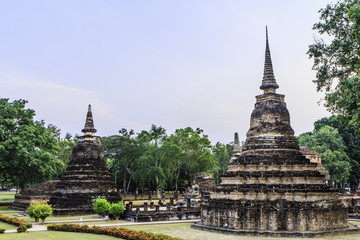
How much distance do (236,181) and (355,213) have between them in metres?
14.4

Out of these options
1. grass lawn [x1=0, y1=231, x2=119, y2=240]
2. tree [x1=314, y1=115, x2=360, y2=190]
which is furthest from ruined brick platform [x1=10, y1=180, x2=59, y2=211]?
tree [x1=314, y1=115, x2=360, y2=190]

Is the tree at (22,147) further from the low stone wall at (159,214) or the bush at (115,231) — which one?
the bush at (115,231)

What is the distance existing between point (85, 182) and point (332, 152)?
38.7 meters

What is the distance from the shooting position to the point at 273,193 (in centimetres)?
1906

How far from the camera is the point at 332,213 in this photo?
18656 millimetres

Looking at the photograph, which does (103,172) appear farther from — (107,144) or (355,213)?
(107,144)

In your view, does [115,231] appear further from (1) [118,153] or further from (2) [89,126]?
(1) [118,153]

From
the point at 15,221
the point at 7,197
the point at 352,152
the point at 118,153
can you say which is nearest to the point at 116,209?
the point at 15,221

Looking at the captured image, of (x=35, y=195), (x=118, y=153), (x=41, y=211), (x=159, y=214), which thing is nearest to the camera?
(x=41, y=211)

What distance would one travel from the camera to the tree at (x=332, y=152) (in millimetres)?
52594

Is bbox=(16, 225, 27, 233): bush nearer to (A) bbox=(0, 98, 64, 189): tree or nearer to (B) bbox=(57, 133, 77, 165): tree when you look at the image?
(A) bbox=(0, 98, 64, 189): tree

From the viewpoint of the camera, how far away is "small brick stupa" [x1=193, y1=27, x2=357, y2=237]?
59.6 ft

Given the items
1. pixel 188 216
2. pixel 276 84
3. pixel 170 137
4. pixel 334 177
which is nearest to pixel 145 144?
pixel 170 137

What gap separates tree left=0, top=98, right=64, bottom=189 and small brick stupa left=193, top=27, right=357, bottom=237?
20.5m
